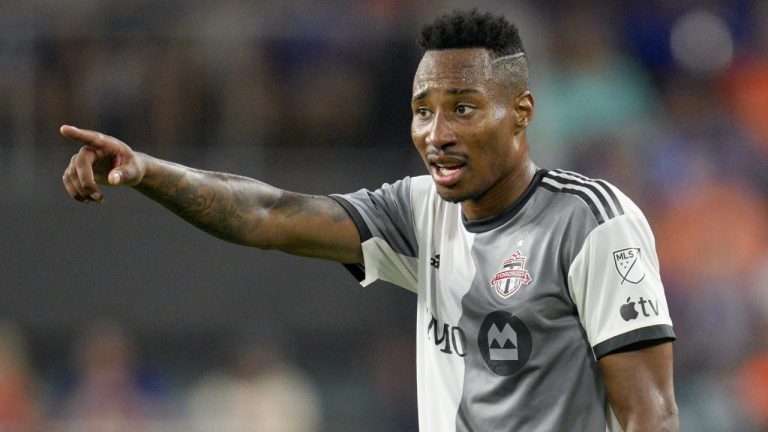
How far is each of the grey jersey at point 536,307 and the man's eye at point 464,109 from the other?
12.8 inches

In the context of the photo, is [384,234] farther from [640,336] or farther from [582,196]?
[640,336]

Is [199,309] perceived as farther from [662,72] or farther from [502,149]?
[502,149]

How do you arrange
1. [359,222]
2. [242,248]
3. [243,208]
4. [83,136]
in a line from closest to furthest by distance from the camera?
[83,136] → [243,208] → [359,222] → [242,248]

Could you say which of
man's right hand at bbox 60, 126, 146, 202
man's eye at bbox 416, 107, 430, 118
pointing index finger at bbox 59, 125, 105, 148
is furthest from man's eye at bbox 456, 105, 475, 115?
pointing index finger at bbox 59, 125, 105, 148

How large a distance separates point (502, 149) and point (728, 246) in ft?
16.5

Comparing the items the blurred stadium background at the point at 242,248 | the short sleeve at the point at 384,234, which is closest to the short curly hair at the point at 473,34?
the short sleeve at the point at 384,234

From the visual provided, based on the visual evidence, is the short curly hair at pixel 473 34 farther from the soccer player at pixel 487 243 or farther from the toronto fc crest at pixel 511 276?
the toronto fc crest at pixel 511 276

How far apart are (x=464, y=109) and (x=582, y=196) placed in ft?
1.46

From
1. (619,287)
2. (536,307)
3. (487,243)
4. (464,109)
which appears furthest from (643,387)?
(464,109)

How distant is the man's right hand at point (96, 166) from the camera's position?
10.9ft

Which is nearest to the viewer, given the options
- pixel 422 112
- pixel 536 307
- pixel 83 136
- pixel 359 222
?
pixel 83 136

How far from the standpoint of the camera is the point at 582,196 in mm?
3621

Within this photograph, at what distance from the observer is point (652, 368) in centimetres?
339

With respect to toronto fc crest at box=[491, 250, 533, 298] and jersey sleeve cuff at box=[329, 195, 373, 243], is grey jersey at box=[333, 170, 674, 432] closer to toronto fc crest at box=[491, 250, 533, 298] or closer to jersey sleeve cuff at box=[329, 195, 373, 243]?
toronto fc crest at box=[491, 250, 533, 298]
